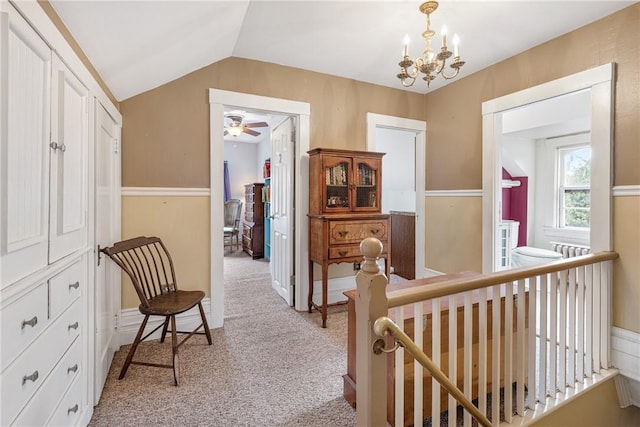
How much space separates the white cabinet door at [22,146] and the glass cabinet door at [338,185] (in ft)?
7.09

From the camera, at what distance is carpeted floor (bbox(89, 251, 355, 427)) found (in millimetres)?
1667

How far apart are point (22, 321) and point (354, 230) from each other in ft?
7.78

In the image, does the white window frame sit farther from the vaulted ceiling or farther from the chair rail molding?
the chair rail molding

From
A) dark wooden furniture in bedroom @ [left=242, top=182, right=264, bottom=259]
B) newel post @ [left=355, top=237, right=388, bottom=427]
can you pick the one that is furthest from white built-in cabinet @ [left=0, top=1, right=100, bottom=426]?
dark wooden furniture in bedroom @ [left=242, top=182, right=264, bottom=259]

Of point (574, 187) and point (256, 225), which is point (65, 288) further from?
point (574, 187)

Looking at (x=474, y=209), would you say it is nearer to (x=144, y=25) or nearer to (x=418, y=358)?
(x=418, y=358)

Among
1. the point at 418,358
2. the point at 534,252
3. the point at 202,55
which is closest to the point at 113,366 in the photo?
the point at 418,358

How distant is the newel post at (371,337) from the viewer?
1046mm

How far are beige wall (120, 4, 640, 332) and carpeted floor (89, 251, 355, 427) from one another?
2.38ft

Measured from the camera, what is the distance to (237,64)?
2846mm

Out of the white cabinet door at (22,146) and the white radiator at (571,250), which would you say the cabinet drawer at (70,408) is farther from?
the white radiator at (571,250)

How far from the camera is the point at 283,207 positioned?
11.4ft

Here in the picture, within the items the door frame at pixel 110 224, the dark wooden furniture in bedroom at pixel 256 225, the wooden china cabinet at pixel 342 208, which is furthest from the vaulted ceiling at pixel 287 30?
the dark wooden furniture in bedroom at pixel 256 225

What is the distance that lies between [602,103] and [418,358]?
8.09 ft
